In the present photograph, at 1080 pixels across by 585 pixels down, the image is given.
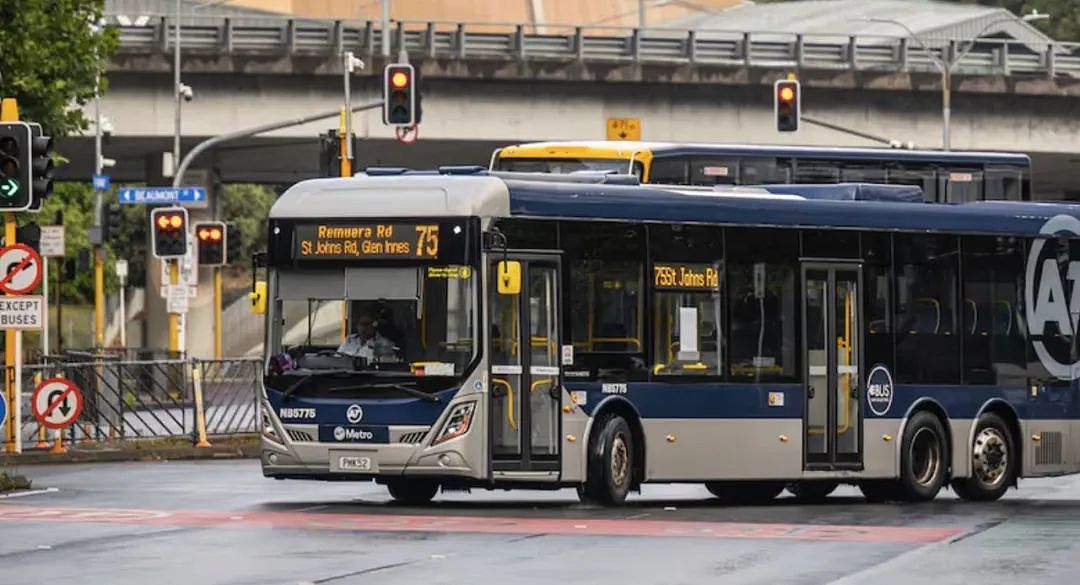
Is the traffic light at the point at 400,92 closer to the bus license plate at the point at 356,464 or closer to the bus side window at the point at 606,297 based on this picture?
the bus side window at the point at 606,297

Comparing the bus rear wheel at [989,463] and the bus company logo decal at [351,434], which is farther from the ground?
the bus company logo decal at [351,434]

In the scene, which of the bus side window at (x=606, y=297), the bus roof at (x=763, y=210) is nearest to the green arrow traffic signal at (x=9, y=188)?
the bus roof at (x=763, y=210)

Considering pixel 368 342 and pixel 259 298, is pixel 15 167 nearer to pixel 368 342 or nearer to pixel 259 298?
pixel 259 298

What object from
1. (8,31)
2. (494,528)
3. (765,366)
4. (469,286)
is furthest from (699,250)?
(8,31)

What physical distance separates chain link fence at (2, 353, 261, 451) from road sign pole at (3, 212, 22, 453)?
123 centimetres

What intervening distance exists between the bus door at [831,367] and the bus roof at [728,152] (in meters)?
8.48

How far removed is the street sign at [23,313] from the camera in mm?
29094

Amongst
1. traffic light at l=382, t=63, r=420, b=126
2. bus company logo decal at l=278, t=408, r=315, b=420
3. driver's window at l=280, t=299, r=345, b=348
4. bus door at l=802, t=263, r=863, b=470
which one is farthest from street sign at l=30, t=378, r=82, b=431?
traffic light at l=382, t=63, r=420, b=126

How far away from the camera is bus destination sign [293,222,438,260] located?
22.3m

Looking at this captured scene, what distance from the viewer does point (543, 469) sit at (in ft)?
73.7

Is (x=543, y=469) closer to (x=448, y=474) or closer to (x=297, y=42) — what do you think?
(x=448, y=474)

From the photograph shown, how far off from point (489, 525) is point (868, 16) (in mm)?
77677

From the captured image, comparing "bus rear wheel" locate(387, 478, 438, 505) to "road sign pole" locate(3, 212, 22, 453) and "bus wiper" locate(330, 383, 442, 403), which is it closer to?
"bus wiper" locate(330, 383, 442, 403)

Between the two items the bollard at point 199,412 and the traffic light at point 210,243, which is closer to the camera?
the bollard at point 199,412
